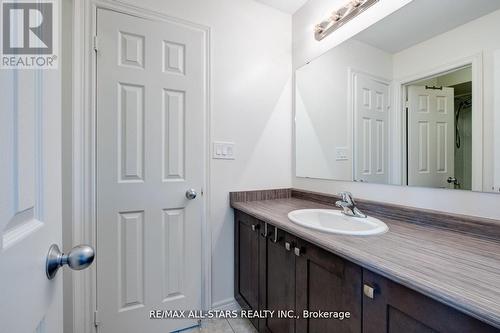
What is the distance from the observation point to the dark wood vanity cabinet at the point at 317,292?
2.02 ft

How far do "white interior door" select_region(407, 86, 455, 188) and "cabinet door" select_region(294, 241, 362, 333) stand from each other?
650 mm

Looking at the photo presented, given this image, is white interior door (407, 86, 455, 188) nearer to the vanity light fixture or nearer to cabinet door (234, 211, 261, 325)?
the vanity light fixture

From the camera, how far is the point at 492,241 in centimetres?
88

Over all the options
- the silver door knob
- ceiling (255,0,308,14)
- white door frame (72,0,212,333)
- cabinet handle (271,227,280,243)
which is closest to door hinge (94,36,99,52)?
white door frame (72,0,212,333)

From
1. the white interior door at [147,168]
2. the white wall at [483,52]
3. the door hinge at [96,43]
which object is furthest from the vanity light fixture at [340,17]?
the door hinge at [96,43]

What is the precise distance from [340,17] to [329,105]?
22.0 inches

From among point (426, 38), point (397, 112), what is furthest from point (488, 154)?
point (426, 38)

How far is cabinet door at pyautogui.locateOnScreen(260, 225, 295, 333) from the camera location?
44.6 inches

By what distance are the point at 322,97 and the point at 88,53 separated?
1507 millimetres

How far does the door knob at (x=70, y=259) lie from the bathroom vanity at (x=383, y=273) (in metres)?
0.72

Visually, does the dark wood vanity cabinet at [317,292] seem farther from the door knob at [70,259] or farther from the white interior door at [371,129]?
the door knob at [70,259]

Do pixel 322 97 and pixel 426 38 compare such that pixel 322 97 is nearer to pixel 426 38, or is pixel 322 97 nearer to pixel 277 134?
pixel 277 134

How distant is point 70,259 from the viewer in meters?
0.46

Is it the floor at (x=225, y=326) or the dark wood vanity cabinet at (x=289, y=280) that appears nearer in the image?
the dark wood vanity cabinet at (x=289, y=280)
